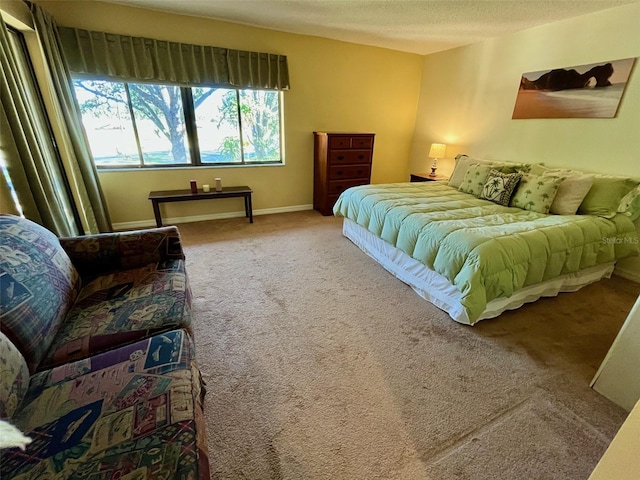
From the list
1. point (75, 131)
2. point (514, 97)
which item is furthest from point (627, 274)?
point (75, 131)

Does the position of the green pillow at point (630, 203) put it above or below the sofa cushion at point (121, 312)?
above

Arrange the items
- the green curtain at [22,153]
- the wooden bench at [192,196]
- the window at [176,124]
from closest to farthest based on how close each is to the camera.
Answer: the green curtain at [22,153] < the window at [176,124] < the wooden bench at [192,196]

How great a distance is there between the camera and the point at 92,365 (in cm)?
106

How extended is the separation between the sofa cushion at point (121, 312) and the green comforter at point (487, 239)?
166 centimetres

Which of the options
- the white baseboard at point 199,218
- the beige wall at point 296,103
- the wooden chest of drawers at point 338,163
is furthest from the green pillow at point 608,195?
the white baseboard at point 199,218

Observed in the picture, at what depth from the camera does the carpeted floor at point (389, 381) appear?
1211 millimetres

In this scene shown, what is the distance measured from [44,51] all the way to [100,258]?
7.46 feet

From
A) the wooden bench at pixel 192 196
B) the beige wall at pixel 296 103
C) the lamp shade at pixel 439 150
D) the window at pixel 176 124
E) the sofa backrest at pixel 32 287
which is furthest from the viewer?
the lamp shade at pixel 439 150

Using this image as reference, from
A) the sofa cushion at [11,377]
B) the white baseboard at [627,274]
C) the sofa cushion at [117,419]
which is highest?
the sofa cushion at [11,377]

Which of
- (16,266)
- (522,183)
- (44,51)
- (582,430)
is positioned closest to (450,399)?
(582,430)

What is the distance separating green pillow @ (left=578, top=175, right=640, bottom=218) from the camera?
2492 millimetres

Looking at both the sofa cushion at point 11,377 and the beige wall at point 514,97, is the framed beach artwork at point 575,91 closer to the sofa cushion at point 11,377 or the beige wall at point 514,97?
the beige wall at point 514,97

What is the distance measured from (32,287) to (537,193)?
361cm

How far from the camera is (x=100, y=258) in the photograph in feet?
5.55
